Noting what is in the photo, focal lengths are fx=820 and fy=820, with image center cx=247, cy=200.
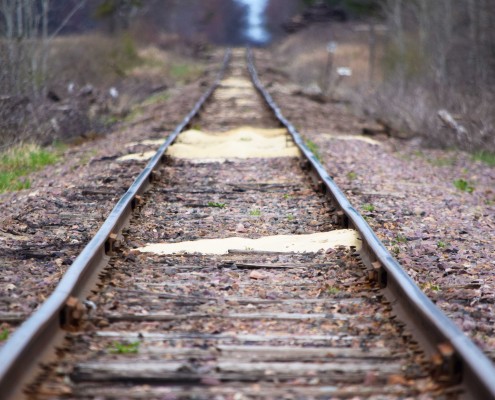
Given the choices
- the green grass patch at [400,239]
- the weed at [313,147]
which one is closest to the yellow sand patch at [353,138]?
Answer: the weed at [313,147]

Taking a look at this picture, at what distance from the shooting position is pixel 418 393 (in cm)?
342

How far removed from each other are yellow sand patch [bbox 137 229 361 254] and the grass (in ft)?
13.3

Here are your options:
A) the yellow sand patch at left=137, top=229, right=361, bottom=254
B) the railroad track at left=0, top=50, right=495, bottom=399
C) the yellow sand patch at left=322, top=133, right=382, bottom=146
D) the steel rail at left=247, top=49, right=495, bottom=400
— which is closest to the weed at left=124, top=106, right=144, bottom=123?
the yellow sand patch at left=322, top=133, right=382, bottom=146

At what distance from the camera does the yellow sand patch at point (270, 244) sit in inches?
238

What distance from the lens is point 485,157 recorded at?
45.2 ft

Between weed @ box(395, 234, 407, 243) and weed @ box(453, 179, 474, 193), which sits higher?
weed @ box(395, 234, 407, 243)

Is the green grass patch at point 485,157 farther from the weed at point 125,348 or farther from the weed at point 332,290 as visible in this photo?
the weed at point 125,348

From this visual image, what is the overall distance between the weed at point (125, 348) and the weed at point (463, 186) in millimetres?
6877

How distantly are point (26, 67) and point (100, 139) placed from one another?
1885 mm

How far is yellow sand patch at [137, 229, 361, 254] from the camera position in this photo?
6.04 meters

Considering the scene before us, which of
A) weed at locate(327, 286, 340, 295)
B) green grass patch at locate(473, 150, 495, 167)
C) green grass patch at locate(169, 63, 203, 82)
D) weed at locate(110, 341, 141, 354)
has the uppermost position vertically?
weed at locate(110, 341, 141, 354)

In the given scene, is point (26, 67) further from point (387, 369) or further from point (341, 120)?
point (387, 369)

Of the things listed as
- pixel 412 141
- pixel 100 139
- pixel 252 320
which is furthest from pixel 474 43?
pixel 252 320

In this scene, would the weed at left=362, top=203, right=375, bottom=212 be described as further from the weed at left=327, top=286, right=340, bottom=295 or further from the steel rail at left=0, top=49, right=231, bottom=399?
the weed at left=327, top=286, right=340, bottom=295
